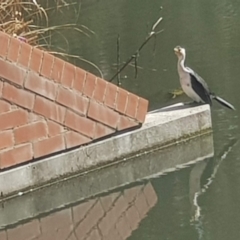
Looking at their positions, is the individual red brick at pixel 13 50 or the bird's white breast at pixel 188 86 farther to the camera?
the bird's white breast at pixel 188 86

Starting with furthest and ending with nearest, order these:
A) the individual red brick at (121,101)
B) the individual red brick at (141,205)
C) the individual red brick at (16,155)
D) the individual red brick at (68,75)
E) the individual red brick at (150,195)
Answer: the individual red brick at (121,101) → the individual red brick at (68,75) → the individual red brick at (16,155) → the individual red brick at (150,195) → the individual red brick at (141,205)

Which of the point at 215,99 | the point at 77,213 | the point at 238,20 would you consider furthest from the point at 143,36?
the point at 77,213

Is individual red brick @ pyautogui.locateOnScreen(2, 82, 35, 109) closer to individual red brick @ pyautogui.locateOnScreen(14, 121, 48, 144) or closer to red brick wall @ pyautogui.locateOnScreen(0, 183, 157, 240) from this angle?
individual red brick @ pyautogui.locateOnScreen(14, 121, 48, 144)

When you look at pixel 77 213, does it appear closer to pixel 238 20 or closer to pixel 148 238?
pixel 148 238

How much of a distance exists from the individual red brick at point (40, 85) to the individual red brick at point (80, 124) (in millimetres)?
192

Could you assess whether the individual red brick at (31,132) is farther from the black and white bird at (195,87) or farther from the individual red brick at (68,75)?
the black and white bird at (195,87)

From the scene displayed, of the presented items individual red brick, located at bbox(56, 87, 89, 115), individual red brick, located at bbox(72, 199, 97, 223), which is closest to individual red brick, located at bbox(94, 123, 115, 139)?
individual red brick, located at bbox(56, 87, 89, 115)

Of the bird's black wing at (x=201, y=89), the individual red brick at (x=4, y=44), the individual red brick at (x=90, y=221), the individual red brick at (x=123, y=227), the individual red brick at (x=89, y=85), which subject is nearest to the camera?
the individual red brick at (x=123, y=227)

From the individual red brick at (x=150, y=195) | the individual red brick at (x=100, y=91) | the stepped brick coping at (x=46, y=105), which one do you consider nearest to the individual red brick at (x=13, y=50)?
the stepped brick coping at (x=46, y=105)

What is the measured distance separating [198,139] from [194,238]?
5.28 ft

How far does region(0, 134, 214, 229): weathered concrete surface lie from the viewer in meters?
5.57

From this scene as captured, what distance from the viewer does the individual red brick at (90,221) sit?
17.0ft

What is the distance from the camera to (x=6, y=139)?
5727 mm

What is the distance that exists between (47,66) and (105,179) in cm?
84
